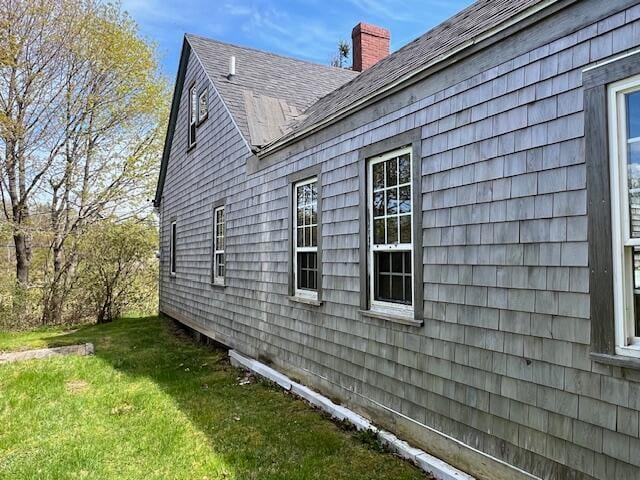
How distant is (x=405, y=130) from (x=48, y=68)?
1578 centimetres

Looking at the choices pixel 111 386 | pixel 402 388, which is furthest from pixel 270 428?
pixel 111 386

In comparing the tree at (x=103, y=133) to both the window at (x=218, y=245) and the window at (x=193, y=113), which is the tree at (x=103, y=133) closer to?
the window at (x=193, y=113)

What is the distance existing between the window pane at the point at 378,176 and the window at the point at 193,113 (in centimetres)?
737

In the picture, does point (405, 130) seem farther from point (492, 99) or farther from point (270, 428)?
point (270, 428)

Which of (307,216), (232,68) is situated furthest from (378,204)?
(232,68)

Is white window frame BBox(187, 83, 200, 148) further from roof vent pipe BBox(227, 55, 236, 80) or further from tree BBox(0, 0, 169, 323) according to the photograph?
tree BBox(0, 0, 169, 323)

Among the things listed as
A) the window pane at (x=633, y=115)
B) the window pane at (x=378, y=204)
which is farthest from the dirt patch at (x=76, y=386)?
the window pane at (x=633, y=115)

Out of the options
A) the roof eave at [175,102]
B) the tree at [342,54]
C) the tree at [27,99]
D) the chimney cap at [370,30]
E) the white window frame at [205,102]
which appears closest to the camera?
the white window frame at [205,102]

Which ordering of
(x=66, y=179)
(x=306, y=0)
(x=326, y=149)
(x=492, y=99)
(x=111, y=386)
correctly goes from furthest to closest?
(x=66, y=179) < (x=306, y=0) < (x=111, y=386) < (x=326, y=149) < (x=492, y=99)

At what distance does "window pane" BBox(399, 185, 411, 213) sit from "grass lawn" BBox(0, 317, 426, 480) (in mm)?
2191

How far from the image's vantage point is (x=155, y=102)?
18.6 meters

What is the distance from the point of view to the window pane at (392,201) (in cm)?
459

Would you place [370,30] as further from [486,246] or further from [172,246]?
[486,246]

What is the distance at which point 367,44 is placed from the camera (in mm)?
12883
